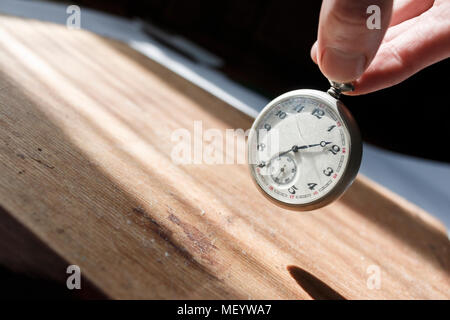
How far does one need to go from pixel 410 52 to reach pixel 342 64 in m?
0.31

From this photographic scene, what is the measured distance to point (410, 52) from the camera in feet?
3.94

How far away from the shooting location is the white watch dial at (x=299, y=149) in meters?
1.05

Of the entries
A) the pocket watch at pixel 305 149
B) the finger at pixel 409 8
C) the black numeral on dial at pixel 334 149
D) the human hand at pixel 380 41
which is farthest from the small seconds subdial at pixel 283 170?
the finger at pixel 409 8

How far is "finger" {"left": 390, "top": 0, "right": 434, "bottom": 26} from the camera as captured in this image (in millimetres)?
1306

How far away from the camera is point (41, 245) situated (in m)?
0.74

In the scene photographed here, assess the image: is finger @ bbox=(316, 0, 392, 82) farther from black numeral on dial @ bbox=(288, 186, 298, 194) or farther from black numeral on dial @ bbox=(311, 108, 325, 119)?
black numeral on dial @ bbox=(288, 186, 298, 194)

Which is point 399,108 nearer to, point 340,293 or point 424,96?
point 424,96

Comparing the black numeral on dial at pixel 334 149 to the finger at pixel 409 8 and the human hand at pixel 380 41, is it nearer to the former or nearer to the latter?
the human hand at pixel 380 41

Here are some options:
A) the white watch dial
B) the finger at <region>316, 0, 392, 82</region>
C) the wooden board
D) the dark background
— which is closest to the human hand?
the finger at <region>316, 0, 392, 82</region>

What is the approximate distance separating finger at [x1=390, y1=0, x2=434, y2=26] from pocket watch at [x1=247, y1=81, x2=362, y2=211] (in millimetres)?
389

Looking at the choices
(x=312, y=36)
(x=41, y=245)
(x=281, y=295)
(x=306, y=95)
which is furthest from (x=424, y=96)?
(x=41, y=245)

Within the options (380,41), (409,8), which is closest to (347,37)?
(380,41)

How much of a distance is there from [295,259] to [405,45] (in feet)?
2.21

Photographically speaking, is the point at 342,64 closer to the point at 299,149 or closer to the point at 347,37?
the point at 347,37
